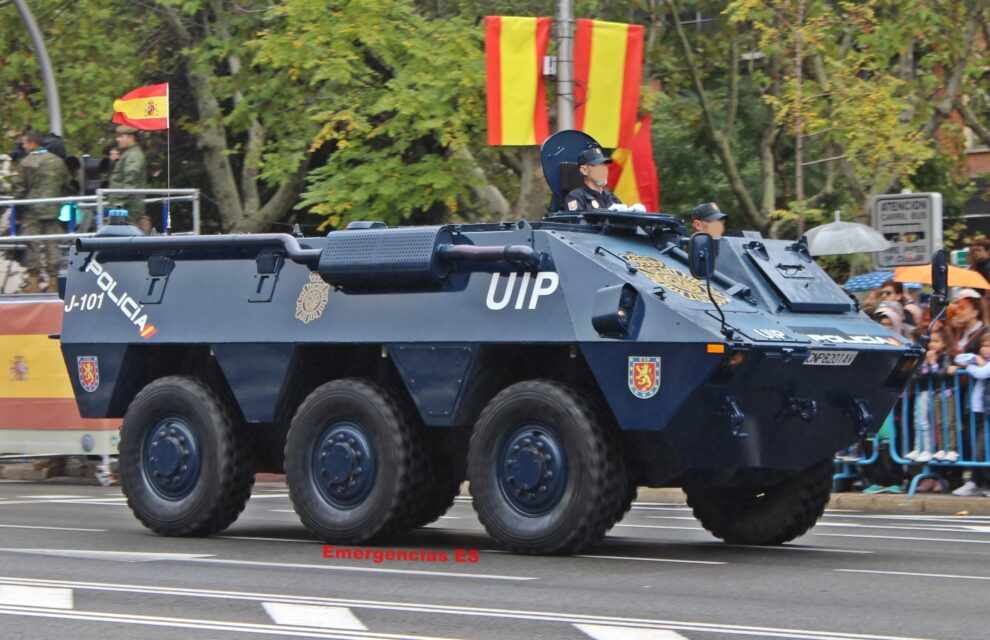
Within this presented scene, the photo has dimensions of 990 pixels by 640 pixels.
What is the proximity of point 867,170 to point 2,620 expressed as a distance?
18.3 m

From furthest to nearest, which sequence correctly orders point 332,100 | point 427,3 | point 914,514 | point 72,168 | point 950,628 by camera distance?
point 427,3, point 332,100, point 72,168, point 914,514, point 950,628

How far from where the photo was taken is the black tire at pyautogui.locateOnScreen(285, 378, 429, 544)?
1168cm

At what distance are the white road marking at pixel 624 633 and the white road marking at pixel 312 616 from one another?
38.1 inches

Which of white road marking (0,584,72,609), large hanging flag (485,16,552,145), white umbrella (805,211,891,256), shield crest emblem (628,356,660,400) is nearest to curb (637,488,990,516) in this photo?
white umbrella (805,211,891,256)

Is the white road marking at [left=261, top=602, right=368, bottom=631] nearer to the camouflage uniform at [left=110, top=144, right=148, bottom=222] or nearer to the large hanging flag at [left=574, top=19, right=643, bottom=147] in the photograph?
the camouflage uniform at [left=110, top=144, right=148, bottom=222]

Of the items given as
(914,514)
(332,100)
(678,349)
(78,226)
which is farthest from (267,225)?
(678,349)

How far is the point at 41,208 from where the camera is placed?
2000cm

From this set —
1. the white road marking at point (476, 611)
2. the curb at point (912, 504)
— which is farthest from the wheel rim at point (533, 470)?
the curb at point (912, 504)

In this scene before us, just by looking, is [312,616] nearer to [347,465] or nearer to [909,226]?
[347,465]

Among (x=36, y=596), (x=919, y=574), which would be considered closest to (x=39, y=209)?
(x=36, y=596)

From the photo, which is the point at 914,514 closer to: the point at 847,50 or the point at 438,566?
the point at 438,566

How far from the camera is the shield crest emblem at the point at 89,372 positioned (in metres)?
13.6

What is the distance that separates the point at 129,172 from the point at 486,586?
1028 centimetres

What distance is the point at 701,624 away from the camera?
8266 mm
